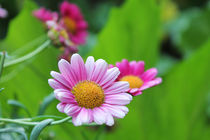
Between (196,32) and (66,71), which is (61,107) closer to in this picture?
(66,71)

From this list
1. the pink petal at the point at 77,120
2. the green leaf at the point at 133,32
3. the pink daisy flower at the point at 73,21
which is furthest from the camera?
the green leaf at the point at 133,32

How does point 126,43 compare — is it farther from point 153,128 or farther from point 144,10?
point 153,128

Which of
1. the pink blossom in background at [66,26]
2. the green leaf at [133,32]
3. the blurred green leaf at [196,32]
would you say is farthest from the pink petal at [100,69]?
the blurred green leaf at [196,32]

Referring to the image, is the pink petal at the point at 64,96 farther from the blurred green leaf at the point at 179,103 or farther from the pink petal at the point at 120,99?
the blurred green leaf at the point at 179,103

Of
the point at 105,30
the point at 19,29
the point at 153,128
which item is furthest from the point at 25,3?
the point at 153,128

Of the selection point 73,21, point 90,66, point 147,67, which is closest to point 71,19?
point 73,21
